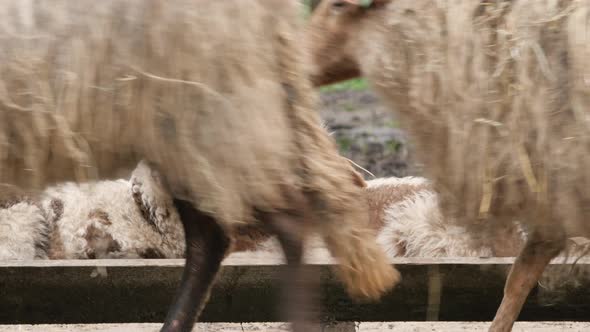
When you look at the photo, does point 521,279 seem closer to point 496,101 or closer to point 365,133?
point 496,101

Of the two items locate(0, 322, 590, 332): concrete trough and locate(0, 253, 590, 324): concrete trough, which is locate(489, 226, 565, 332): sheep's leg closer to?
locate(0, 253, 590, 324): concrete trough

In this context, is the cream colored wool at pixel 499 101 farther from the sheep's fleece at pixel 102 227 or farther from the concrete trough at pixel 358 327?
the sheep's fleece at pixel 102 227

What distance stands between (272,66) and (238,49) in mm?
146

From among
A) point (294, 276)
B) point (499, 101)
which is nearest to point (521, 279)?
point (499, 101)

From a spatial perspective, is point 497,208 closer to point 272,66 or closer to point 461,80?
point 461,80

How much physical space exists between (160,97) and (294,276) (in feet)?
2.49

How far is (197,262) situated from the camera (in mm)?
3918

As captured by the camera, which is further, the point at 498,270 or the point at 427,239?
the point at 427,239

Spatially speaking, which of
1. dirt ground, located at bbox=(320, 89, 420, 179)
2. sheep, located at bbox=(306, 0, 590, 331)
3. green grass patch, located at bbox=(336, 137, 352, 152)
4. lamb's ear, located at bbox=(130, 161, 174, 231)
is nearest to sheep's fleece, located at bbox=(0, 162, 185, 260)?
lamb's ear, located at bbox=(130, 161, 174, 231)

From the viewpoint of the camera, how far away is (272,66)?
Result: 3270 millimetres

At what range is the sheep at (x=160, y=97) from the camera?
3154 mm

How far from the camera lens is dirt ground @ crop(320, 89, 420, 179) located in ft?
29.8

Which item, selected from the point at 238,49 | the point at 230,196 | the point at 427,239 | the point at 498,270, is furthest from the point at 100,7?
the point at 427,239

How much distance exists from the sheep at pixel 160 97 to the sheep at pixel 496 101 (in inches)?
13.7
